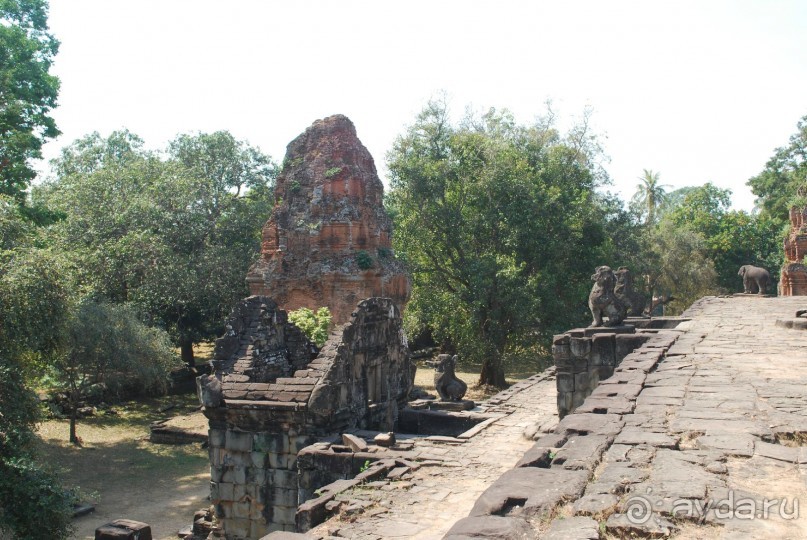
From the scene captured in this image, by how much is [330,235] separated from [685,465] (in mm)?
16391

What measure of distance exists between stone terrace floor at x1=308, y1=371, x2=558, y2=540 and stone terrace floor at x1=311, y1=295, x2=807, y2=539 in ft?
0.05

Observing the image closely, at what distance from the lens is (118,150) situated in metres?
35.9

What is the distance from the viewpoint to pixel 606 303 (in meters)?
11.2

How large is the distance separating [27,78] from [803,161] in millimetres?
36393

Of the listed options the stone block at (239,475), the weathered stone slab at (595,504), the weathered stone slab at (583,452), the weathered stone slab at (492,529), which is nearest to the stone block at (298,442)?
the stone block at (239,475)

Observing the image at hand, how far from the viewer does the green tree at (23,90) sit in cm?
1457

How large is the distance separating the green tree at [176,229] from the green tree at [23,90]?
17.5 feet

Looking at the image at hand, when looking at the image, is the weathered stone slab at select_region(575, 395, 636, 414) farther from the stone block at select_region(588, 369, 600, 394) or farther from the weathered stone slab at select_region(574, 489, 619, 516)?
the stone block at select_region(588, 369, 600, 394)

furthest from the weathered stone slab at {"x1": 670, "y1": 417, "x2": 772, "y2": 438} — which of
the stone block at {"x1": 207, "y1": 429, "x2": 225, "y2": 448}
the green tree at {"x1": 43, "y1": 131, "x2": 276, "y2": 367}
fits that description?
the green tree at {"x1": 43, "y1": 131, "x2": 276, "y2": 367}

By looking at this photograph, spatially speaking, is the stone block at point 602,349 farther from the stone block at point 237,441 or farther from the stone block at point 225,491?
the stone block at point 225,491

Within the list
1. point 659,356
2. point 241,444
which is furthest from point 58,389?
point 659,356

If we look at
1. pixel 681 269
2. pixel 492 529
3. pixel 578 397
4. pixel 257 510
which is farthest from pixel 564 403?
pixel 681 269

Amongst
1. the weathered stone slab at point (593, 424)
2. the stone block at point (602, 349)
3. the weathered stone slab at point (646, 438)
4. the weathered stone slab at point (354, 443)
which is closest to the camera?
the weathered stone slab at point (646, 438)

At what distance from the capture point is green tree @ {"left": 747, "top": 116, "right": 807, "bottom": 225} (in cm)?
3469
